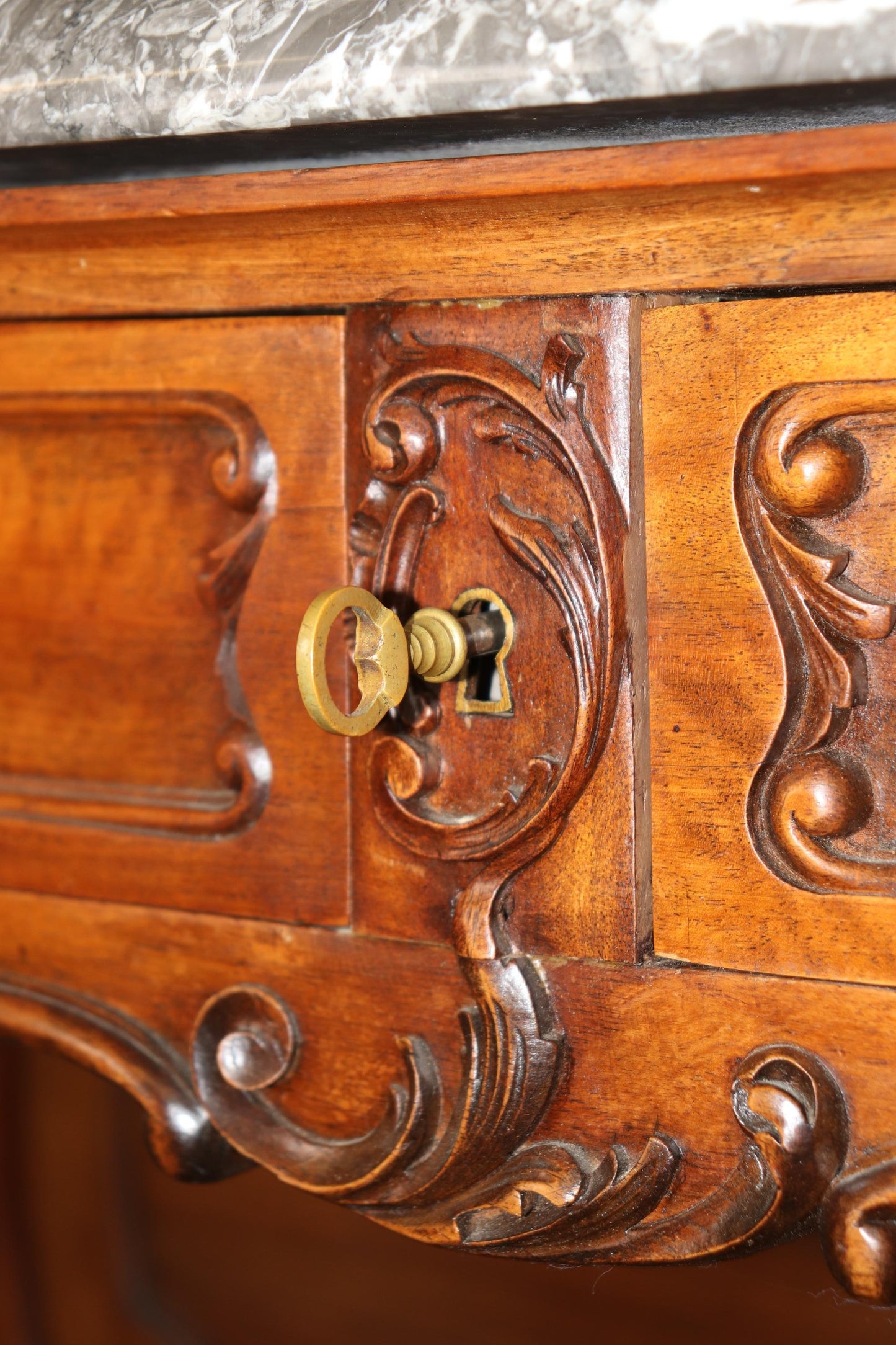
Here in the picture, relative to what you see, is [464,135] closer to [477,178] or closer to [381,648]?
[477,178]

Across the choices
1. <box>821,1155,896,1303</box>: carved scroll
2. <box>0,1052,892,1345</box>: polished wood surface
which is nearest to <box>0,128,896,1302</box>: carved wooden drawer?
<box>821,1155,896,1303</box>: carved scroll

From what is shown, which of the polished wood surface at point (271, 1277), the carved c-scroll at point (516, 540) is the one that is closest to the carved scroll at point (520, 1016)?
the carved c-scroll at point (516, 540)

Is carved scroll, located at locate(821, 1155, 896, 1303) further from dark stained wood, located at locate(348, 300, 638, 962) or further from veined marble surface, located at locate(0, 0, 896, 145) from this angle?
veined marble surface, located at locate(0, 0, 896, 145)

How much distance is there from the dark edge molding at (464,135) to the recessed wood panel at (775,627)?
0.05 metres

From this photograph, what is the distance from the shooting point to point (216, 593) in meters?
0.47

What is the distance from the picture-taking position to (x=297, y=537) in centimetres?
45

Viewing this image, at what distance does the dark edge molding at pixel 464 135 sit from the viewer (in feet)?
1.11

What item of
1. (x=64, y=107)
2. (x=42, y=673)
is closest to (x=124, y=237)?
(x=64, y=107)

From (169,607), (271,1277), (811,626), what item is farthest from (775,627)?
(271,1277)

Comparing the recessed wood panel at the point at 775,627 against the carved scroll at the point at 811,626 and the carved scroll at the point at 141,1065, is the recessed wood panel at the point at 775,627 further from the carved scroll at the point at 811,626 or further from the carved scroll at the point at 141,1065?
the carved scroll at the point at 141,1065

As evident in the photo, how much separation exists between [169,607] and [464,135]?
0.64 feet

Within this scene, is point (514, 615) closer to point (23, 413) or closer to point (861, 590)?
point (861, 590)

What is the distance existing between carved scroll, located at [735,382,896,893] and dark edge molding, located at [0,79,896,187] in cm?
7

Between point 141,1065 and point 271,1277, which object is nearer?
point 141,1065
